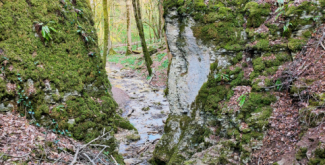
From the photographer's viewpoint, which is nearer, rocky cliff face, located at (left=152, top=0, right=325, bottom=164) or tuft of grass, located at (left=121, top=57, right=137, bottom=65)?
rocky cliff face, located at (left=152, top=0, right=325, bottom=164)

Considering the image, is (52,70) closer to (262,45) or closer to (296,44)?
(262,45)

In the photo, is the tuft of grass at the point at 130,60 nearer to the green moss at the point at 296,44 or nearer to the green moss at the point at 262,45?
the green moss at the point at 262,45

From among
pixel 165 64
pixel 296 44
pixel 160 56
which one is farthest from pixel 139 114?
pixel 160 56

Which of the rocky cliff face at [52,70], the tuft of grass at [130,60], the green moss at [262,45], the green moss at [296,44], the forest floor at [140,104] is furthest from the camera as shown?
the tuft of grass at [130,60]

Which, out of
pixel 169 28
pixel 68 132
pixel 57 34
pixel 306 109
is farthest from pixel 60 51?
pixel 306 109

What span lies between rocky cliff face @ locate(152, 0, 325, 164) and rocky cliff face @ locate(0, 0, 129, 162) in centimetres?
237

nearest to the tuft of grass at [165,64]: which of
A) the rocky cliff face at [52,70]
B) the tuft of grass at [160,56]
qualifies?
the tuft of grass at [160,56]

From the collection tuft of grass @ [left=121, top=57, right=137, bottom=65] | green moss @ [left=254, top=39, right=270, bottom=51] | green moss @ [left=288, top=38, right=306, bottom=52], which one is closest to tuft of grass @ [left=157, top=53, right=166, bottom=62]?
tuft of grass @ [left=121, top=57, right=137, bottom=65]

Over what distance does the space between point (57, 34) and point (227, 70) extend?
4.52m

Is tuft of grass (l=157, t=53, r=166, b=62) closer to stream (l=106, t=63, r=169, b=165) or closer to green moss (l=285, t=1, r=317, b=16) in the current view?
stream (l=106, t=63, r=169, b=165)

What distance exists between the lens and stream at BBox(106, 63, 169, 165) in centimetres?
707

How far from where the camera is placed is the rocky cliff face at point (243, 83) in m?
3.60

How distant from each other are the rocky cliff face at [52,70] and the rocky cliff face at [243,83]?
2.37 meters

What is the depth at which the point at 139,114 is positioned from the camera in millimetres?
10102
